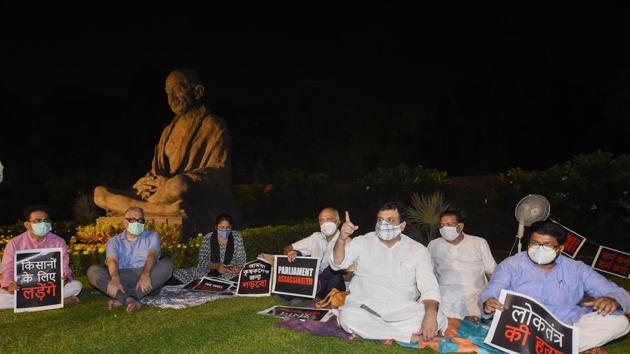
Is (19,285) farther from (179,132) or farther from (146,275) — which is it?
(179,132)

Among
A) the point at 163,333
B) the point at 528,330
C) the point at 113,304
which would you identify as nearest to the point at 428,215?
the point at 113,304

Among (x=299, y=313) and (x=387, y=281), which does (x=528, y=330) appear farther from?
(x=299, y=313)

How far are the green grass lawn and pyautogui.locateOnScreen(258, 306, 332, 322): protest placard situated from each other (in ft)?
0.58

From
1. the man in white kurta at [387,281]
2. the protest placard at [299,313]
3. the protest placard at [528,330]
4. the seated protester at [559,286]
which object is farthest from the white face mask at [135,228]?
Result: the protest placard at [528,330]

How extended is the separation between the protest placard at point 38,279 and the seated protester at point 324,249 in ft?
8.76

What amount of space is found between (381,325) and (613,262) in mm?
5022

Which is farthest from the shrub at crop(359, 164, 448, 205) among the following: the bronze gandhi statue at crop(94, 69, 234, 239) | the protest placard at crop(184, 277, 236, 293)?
the protest placard at crop(184, 277, 236, 293)

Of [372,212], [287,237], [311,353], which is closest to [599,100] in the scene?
[372,212]

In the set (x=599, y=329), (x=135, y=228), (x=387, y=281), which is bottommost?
(x=599, y=329)

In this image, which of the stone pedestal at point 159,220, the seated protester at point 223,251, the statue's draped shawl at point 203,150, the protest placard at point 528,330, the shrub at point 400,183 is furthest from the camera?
the shrub at point 400,183

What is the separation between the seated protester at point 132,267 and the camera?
7613 millimetres

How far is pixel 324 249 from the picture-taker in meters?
8.09

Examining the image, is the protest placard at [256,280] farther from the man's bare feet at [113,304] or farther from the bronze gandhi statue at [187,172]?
the bronze gandhi statue at [187,172]

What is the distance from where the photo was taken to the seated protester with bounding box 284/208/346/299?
7707 millimetres
